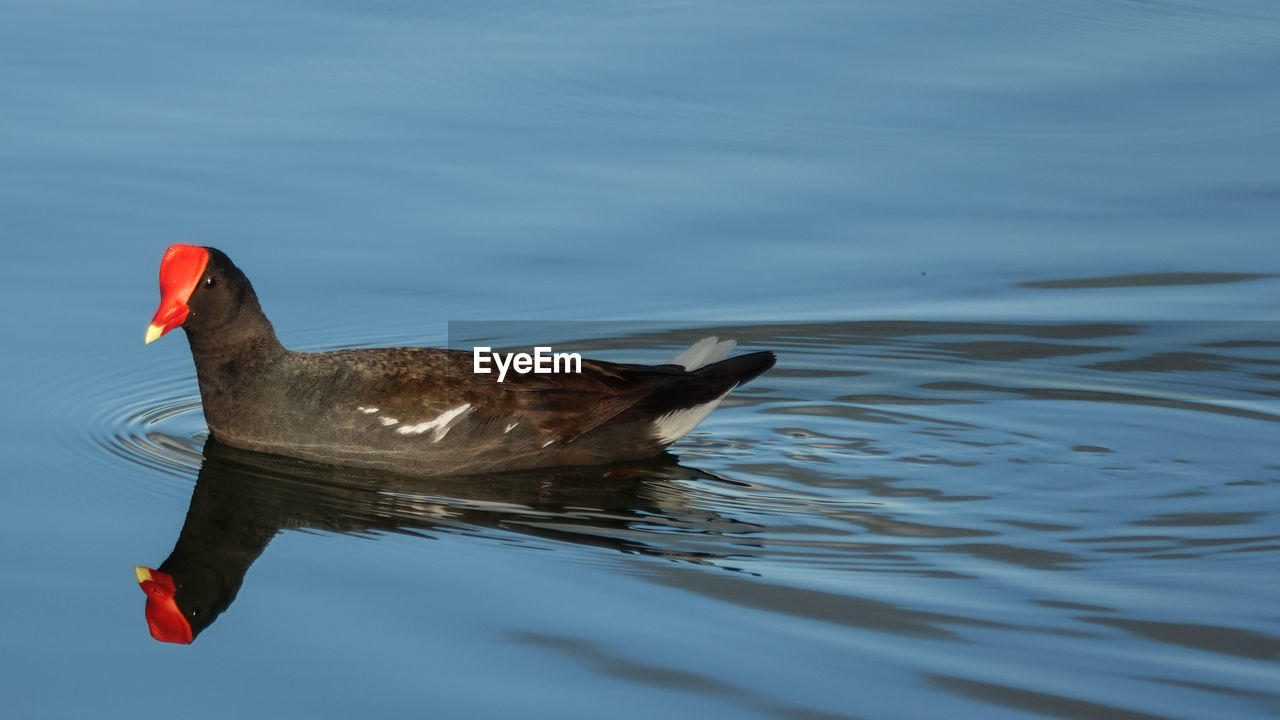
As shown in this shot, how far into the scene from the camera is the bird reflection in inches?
255

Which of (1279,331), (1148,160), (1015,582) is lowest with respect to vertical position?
(1015,582)

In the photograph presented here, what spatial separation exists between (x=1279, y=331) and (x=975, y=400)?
6.02ft

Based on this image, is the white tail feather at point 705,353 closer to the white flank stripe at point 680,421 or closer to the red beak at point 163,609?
the white flank stripe at point 680,421

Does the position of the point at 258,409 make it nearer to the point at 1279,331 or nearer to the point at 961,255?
the point at 961,255

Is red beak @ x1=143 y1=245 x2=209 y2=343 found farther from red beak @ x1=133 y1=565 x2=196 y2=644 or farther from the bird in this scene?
red beak @ x1=133 y1=565 x2=196 y2=644

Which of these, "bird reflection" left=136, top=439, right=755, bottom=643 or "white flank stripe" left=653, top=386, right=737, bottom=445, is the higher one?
"white flank stripe" left=653, top=386, right=737, bottom=445

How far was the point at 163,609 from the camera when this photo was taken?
19.9 feet

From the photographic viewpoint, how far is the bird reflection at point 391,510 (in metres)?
6.48

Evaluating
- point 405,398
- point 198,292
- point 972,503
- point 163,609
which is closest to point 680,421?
point 405,398

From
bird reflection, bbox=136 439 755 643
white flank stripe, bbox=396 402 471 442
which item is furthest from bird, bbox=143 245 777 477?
bird reflection, bbox=136 439 755 643

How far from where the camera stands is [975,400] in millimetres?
8422

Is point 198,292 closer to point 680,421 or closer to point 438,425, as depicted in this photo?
point 438,425

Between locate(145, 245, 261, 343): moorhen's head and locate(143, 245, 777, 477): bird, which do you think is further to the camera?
locate(145, 245, 261, 343): moorhen's head

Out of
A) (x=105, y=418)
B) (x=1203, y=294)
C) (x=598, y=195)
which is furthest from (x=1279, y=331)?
(x=105, y=418)
